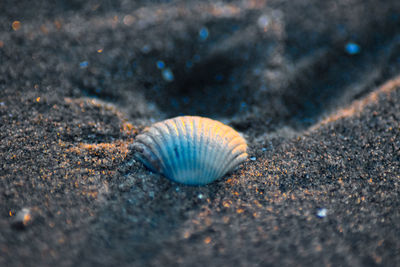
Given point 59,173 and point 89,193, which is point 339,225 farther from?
point 59,173

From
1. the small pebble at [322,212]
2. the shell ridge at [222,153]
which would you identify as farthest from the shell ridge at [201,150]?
the small pebble at [322,212]

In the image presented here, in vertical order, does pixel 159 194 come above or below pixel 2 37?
below

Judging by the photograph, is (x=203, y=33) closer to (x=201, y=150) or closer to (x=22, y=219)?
(x=201, y=150)

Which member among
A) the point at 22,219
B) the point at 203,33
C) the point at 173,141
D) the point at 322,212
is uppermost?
the point at 203,33

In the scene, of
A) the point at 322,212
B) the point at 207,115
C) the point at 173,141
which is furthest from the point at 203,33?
the point at 322,212

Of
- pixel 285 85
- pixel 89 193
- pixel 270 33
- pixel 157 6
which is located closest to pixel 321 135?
pixel 285 85

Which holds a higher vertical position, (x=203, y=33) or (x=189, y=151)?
(x=203, y=33)

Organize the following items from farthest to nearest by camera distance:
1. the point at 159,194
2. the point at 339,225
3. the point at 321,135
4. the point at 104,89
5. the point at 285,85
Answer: the point at 285,85 → the point at 104,89 → the point at 321,135 → the point at 159,194 → the point at 339,225

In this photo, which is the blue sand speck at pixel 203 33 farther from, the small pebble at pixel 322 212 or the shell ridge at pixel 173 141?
the small pebble at pixel 322 212
